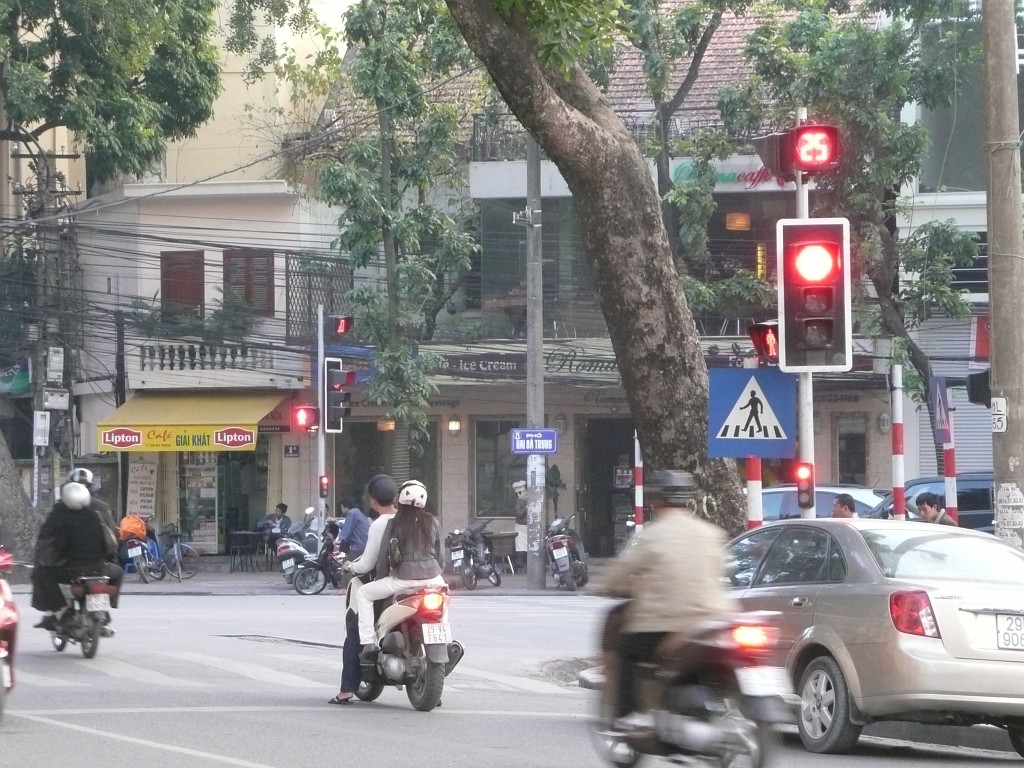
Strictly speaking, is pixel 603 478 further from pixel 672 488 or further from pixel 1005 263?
pixel 672 488

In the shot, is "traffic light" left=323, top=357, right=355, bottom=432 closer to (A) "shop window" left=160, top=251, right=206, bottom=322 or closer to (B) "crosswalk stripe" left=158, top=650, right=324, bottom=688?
(A) "shop window" left=160, top=251, right=206, bottom=322

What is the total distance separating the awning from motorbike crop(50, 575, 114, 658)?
16.1 meters

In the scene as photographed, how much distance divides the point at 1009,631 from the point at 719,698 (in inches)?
98.4

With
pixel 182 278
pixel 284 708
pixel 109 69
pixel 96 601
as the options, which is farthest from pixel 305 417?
pixel 284 708

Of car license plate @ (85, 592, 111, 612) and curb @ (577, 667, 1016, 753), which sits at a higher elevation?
car license plate @ (85, 592, 111, 612)

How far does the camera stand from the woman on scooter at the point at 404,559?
1055 centimetres

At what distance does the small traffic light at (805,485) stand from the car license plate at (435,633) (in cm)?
279

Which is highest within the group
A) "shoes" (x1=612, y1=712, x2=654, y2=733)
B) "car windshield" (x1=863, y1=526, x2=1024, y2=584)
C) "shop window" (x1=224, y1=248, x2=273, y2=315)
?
"shop window" (x1=224, y1=248, x2=273, y2=315)

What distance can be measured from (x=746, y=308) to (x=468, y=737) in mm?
19371

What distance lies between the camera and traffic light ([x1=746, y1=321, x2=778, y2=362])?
11.1 m

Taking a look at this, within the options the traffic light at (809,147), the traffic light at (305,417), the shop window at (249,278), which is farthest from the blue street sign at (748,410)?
the shop window at (249,278)

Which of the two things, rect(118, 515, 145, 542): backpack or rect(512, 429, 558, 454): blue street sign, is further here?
rect(118, 515, 145, 542): backpack

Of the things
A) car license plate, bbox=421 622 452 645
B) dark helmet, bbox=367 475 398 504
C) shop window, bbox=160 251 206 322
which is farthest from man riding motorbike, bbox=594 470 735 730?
shop window, bbox=160 251 206 322

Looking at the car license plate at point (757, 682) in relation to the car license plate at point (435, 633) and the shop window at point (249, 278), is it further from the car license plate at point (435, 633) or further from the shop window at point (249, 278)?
the shop window at point (249, 278)
